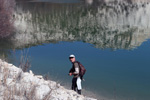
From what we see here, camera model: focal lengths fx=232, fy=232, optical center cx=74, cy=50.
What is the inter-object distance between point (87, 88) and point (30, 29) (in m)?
20.4

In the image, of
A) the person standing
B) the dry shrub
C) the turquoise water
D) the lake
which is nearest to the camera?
the person standing

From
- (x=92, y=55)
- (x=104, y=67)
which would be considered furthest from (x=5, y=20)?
(x=104, y=67)

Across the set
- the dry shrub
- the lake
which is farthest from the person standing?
the dry shrub

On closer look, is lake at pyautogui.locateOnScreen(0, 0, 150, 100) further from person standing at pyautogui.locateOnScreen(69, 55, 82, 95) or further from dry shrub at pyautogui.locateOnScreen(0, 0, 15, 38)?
person standing at pyautogui.locateOnScreen(69, 55, 82, 95)

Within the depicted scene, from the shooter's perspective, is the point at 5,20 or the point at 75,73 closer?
the point at 75,73

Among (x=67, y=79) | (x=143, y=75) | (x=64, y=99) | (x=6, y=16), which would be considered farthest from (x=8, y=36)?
(x=64, y=99)

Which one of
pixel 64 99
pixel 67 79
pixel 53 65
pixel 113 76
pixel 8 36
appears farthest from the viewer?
pixel 8 36

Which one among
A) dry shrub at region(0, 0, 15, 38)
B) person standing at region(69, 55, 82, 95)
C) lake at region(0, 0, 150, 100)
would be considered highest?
A: dry shrub at region(0, 0, 15, 38)

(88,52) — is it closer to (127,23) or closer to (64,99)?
(64,99)

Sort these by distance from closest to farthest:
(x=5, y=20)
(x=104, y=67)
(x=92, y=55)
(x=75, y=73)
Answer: (x=75, y=73) < (x=104, y=67) < (x=92, y=55) < (x=5, y=20)

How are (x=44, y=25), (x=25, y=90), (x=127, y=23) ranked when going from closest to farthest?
(x=25, y=90)
(x=44, y=25)
(x=127, y=23)

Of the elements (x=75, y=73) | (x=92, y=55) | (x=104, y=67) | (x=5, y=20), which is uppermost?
(x=5, y=20)

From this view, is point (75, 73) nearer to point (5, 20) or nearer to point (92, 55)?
point (92, 55)

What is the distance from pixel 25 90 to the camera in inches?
234
